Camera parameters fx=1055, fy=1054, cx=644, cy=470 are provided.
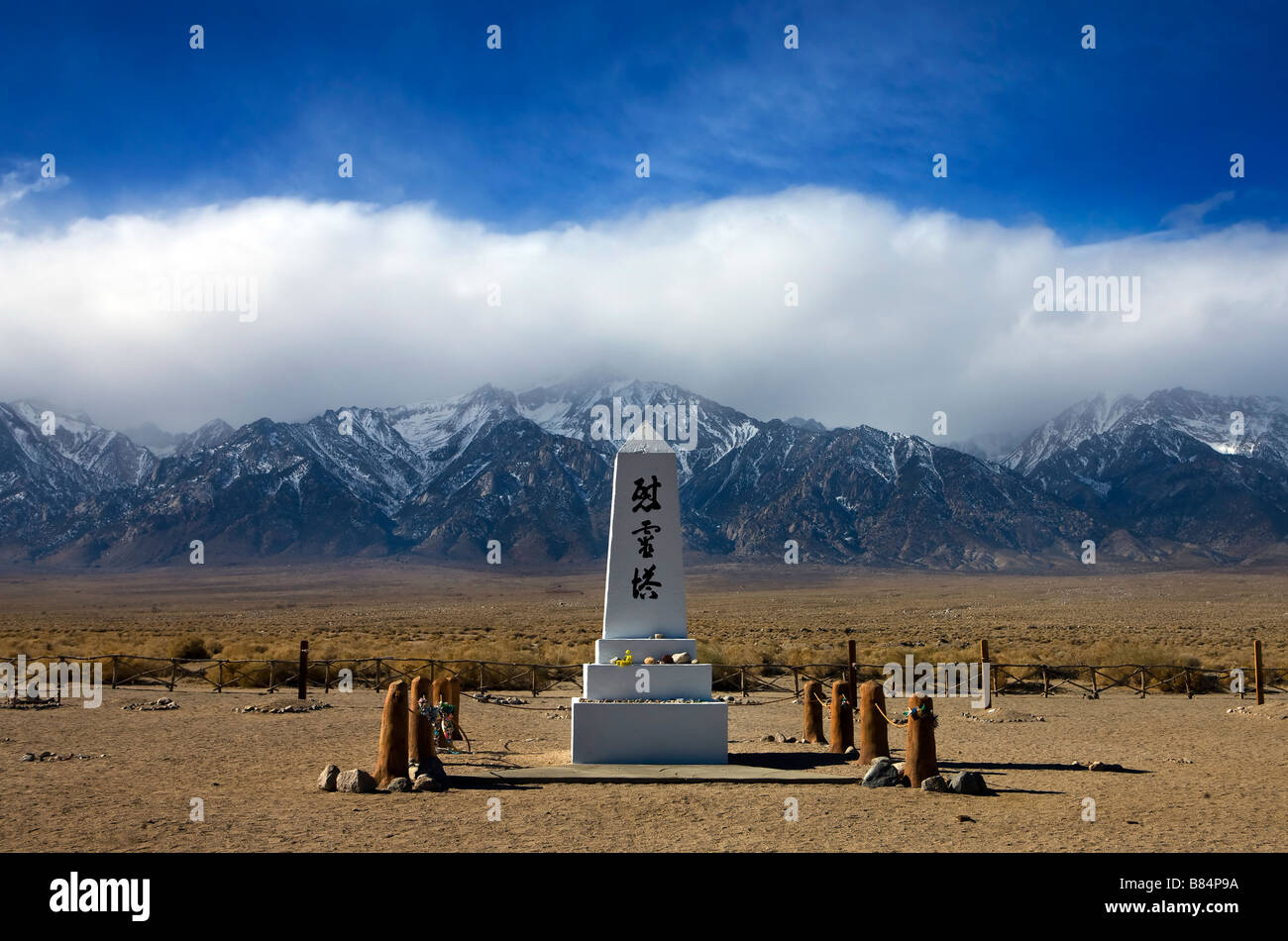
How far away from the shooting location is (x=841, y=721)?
15391mm

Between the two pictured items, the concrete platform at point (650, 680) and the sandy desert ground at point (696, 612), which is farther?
the sandy desert ground at point (696, 612)

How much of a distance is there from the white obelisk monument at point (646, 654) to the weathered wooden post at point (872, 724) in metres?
1.83

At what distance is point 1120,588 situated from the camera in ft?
342

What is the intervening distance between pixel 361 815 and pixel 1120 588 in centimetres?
10647

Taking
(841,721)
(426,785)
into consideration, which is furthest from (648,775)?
(841,721)

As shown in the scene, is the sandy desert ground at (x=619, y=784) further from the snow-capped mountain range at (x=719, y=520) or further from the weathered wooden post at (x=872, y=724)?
the snow-capped mountain range at (x=719, y=520)

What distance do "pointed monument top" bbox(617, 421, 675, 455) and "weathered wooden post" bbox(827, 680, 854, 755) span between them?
14.3ft

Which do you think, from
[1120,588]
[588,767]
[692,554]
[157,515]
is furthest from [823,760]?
[157,515]

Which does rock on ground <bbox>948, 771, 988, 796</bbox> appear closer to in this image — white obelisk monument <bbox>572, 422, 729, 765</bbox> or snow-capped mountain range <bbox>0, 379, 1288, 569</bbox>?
white obelisk monument <bbox>572, 422, 729, 765</bbox>

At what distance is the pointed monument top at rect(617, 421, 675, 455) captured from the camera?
14839 millimetres

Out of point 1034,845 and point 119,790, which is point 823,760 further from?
point 119,790

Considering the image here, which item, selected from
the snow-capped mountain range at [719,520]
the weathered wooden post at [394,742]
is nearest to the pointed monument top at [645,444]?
the weathered wooden post at [394,742]

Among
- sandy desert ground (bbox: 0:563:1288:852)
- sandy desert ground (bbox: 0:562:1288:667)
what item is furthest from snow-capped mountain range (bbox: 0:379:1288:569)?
sandy desert ground (bbox: 0:563:1288:852)

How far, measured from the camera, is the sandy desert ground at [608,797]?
9703mm
